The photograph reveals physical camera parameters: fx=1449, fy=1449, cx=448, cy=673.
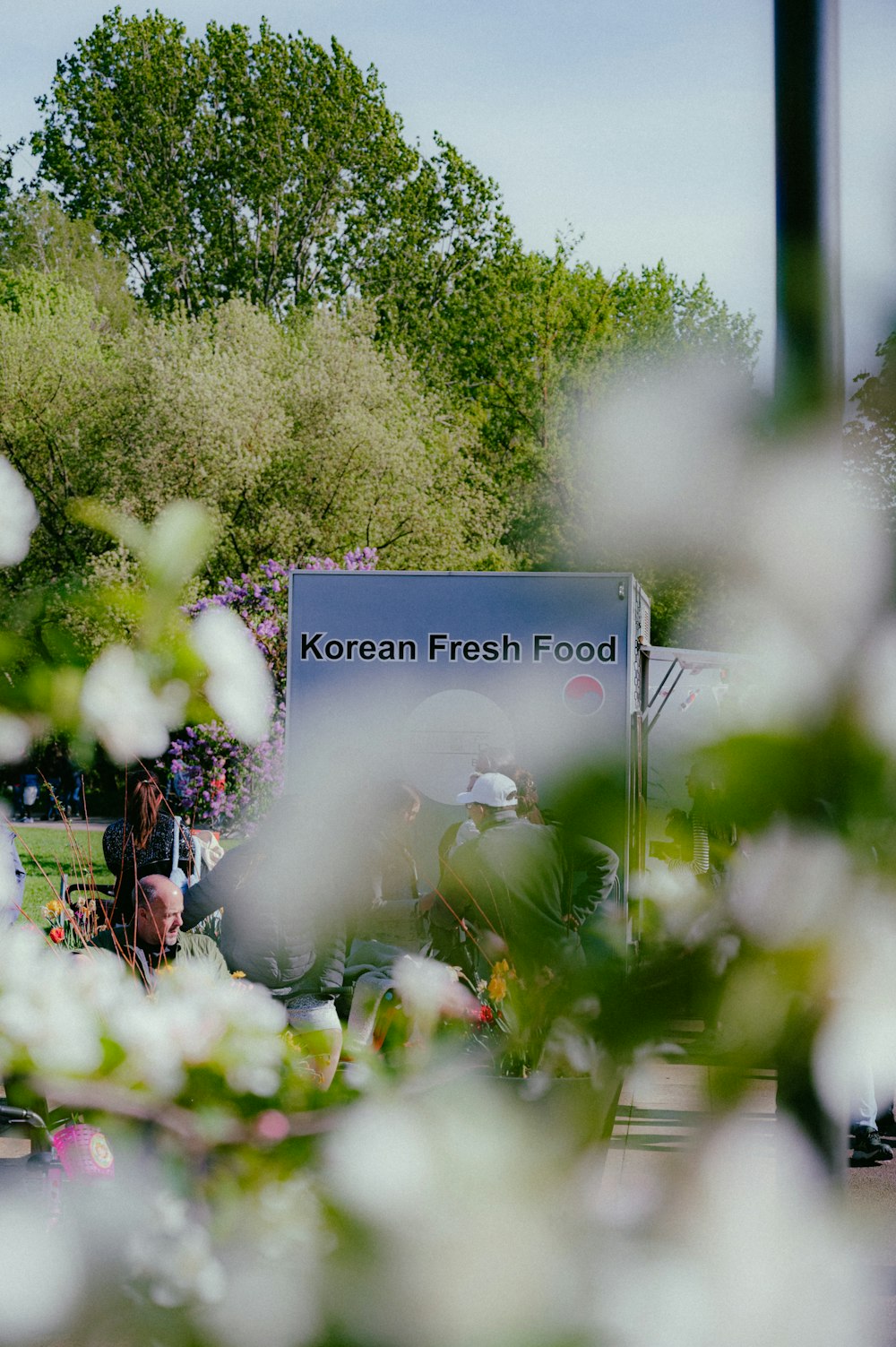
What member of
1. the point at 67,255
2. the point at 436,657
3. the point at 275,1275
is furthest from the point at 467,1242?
the point at 67,255

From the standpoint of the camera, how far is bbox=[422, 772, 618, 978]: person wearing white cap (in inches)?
25.2

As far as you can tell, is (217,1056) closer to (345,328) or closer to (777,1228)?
(777,1228)

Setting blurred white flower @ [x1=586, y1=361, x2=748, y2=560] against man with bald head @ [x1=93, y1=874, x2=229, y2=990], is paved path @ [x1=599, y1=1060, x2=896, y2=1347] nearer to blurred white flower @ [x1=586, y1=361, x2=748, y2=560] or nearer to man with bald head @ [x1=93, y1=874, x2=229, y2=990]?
blurred white flower @ [x1=586, y1=361, x2=748, y2=560]

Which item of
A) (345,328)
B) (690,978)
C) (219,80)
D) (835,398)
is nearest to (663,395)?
(835,398)

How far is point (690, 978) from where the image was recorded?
561 mm

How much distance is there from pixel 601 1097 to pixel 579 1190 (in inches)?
1.4

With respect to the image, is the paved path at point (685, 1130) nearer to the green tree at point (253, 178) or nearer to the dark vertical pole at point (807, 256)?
the dark vertical pole at point (807, 256)

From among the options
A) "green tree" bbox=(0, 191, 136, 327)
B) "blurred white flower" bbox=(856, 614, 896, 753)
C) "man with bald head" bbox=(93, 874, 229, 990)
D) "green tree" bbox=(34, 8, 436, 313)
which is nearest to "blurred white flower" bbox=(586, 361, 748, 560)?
"blurred white flower" bbox=(856, 614, 896, 753)

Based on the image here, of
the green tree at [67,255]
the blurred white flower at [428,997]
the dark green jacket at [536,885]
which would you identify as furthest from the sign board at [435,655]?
the green tree at [67,255]

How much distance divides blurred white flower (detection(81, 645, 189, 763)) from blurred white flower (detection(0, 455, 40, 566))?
3.4 inches

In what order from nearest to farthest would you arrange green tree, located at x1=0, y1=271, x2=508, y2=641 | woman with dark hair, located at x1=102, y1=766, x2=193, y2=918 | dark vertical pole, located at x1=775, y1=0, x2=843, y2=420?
dark vertical pole, located at x1=775, y1=0, x2=843, y2=420
woman with dark hair, located at x1=102, y1=766, x2=193, y2=918
green tree, located at x1=0, y1=271, x2=508, y2=641

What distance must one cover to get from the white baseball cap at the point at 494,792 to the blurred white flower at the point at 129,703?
0.23 meters

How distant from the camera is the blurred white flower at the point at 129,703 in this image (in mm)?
726

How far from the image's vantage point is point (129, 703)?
28.7 inches
